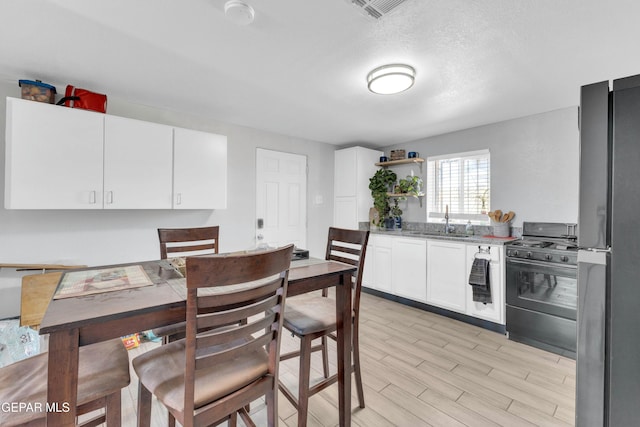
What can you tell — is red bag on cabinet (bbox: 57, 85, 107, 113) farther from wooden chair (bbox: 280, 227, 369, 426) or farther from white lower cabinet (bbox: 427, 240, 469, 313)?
white lower cabinet (bbox: 427, 240, 469, 313)

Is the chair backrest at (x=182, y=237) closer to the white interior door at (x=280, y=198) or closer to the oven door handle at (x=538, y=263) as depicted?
the white interior door at (x=280, y=198)

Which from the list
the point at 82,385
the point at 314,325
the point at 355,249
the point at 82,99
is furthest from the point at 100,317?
the point at 82,99

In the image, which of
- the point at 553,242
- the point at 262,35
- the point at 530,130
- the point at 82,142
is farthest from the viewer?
the point at 530,130

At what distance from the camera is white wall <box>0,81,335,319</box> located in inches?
94.8

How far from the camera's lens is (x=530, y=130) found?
10.7ft

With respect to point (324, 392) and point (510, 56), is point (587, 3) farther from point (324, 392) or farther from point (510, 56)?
point (324, 392)

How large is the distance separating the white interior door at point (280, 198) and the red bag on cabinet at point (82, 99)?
176cm

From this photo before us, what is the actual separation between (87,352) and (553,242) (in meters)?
3.79

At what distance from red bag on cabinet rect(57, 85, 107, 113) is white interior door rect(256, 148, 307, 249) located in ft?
5.78

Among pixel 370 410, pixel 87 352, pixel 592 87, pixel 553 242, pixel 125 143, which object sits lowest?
pixel 370 410

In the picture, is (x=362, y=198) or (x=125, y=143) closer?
(x=125, y=143)

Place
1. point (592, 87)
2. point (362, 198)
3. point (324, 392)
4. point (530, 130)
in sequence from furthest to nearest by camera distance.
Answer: point (362, 198) → point (530, 130) → point (324, 392) → point (592, 87)

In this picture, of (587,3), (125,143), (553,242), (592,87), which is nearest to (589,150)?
(592,87)

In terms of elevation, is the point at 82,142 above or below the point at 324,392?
above
